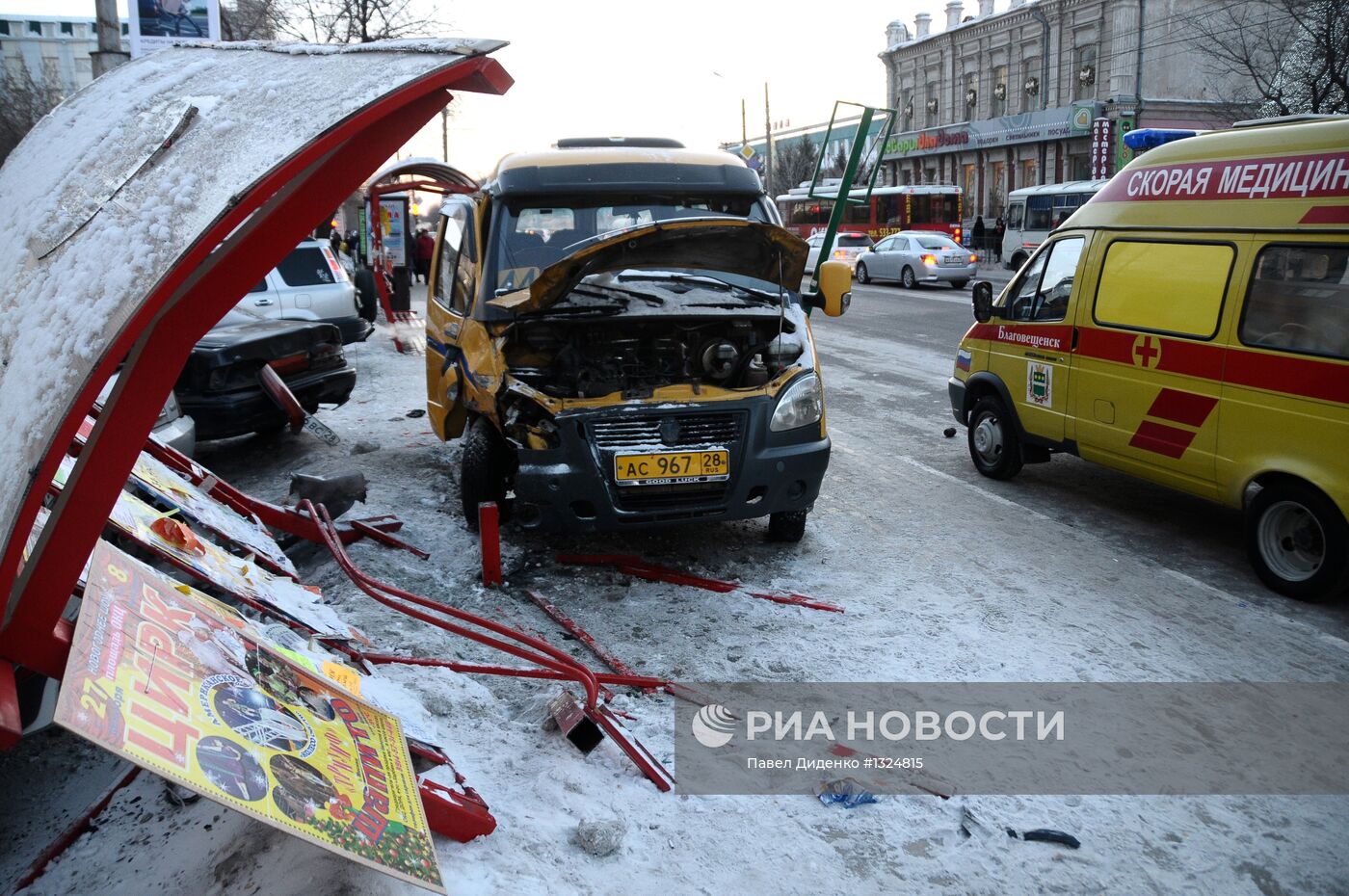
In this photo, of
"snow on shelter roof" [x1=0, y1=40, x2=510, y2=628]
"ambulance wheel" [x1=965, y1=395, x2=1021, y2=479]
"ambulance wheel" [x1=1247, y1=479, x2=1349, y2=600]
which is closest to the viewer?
"snow on shelter roof" [x1=0, y1=40, x2=510, y2=628]

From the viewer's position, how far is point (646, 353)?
6.28 meters

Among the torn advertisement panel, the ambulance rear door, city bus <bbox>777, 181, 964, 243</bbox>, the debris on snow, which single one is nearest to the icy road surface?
the debris on snow

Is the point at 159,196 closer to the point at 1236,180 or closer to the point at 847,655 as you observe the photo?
the point at 847,655

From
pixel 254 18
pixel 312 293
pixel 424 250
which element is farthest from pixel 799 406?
pixel 254 18

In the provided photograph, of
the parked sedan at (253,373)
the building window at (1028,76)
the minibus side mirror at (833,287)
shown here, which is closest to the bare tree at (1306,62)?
the building window at (1028,76)

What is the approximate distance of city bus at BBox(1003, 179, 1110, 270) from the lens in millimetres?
30094

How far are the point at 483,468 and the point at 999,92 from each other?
45.1 metres

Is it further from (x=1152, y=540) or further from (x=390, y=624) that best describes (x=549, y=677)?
(x=1152, y=540)

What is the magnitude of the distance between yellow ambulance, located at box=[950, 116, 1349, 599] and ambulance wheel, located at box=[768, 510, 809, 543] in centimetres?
223

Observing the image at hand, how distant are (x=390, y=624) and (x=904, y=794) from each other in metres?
2.50

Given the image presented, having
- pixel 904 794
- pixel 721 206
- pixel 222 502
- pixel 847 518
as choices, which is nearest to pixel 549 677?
pixel 904 794

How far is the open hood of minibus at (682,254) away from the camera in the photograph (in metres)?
5.07

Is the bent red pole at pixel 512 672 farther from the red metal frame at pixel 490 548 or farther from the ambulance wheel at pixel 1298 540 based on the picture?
the ambulance wheel at pixel 1298 540

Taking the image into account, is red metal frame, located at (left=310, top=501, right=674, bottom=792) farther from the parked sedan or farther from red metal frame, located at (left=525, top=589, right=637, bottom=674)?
the parked sedan
